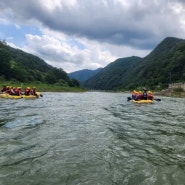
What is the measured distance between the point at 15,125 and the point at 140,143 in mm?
7383

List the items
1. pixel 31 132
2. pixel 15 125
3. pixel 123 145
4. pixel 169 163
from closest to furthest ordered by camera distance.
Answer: pixel 169 163 → pixel 123 145 → pixel 31 132 → pixel 15 125

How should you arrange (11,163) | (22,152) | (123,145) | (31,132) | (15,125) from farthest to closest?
(15,125), (31,132), (123,145), (22,152), (11,163)

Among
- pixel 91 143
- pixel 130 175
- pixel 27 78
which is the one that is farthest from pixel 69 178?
pixel 27 78

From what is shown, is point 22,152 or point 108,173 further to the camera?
point 22,152

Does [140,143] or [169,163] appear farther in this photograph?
[140,143]

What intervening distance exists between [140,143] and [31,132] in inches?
213

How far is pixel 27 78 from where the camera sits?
12681 cm

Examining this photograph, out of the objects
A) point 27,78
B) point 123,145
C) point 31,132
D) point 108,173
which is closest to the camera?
point 108,173

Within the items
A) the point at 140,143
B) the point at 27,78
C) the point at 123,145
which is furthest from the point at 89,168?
the point at 27,78

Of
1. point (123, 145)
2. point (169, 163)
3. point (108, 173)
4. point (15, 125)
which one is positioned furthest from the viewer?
point (15, 125)

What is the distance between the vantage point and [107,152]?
10.2m

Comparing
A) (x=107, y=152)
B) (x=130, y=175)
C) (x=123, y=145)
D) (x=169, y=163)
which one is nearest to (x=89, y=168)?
(x=130, y=175)

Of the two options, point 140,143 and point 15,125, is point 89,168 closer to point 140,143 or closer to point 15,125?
point 140,143

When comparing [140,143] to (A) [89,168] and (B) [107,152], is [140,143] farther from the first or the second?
(A) [89,168]
